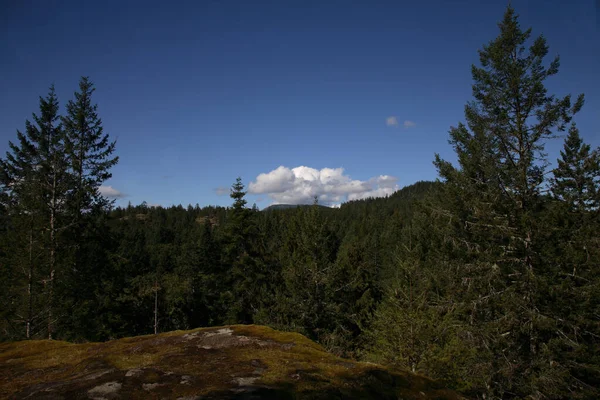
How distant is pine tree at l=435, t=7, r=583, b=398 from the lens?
47.3ft

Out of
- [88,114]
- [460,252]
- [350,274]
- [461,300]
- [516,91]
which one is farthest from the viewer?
[350,274]

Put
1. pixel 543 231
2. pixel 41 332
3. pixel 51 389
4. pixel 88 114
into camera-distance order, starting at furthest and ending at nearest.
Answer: pixel 88 114 → pixel 41 332 → pixel 543 231 → pixel 51 389

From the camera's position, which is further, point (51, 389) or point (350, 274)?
point (350, 274)

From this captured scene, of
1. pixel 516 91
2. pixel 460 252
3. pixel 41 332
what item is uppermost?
pixel 516 91

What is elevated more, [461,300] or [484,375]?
[461,300]

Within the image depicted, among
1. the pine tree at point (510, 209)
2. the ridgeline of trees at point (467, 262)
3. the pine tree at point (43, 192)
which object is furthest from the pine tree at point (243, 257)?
the pine tree at point (510, 209)

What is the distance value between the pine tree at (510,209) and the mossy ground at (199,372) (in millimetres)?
6835

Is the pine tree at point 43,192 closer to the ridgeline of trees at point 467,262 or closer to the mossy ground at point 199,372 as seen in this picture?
the ridgeline of trees at point 467,262

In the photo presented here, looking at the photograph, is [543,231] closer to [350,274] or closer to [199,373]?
[199,373]

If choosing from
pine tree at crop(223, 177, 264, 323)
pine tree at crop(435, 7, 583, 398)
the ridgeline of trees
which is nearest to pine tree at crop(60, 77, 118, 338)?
the ridgeline of trees

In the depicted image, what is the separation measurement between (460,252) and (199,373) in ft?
51.5

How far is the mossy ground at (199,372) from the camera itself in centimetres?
787

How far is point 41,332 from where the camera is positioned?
20.2 meters

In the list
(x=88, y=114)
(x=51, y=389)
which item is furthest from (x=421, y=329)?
(x=88, y=114)
